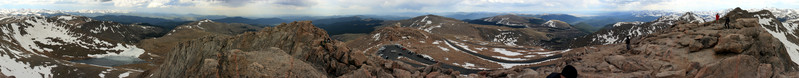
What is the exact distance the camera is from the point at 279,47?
2553 cm

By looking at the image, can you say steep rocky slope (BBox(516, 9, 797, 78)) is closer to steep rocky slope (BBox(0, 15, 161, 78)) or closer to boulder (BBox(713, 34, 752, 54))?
boulder (BBox(713, 34, 752, 54))

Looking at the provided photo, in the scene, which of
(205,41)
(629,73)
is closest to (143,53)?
(205,41)

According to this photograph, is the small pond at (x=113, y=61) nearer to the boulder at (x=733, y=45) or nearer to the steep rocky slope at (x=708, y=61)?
the steep rocky slope at (x=708, y=61)

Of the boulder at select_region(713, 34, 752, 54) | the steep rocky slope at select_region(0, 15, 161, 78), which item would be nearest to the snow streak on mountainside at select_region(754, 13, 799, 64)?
the boulder at select_region(713, 34, 752, 54)

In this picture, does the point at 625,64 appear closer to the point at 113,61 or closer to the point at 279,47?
the point at 279,47

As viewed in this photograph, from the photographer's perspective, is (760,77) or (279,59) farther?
(279,59)

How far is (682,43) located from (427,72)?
13578mm

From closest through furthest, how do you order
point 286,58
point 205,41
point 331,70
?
point 286,58 < point 331,70 < point 205,41

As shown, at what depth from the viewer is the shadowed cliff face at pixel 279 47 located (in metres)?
17.0

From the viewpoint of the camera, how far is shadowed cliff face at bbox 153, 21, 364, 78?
1700cm

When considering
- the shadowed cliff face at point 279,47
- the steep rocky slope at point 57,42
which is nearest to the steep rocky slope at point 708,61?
the shadowed cliff face at point 279,47

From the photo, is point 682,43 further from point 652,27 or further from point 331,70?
point 652,27

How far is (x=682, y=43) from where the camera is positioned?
18047 mm

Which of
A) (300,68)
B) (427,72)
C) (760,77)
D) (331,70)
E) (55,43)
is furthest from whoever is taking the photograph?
(55,43)
